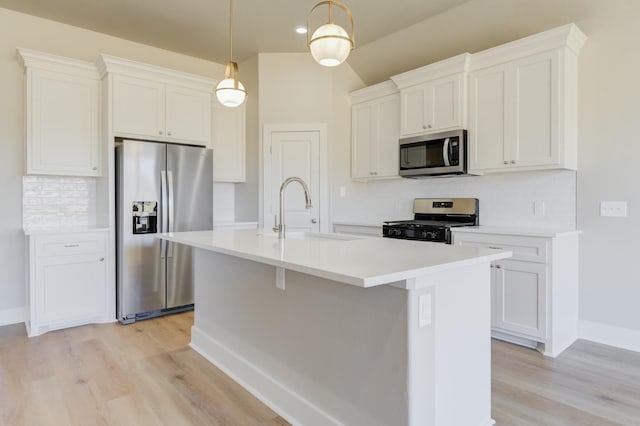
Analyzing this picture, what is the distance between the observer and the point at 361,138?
4609mm

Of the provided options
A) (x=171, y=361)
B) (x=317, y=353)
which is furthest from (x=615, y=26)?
(x=171, y=361)

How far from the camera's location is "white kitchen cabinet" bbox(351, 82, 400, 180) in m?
4.27

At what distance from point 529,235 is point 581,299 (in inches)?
33.3

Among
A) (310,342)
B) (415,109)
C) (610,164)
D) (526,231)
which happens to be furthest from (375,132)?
(310,342)

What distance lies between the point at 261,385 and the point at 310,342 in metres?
0.56

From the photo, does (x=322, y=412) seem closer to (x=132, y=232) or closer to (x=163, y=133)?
(x=132, y=232)

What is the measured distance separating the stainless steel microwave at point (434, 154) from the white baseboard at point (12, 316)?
12.9 ft

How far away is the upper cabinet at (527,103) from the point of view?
2.98 meters

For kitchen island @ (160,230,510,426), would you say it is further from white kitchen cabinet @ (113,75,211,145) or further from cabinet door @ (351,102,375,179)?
cabinet door @ (351,102,375,179)

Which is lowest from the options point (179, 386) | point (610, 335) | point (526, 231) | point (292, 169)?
point (179, 386)

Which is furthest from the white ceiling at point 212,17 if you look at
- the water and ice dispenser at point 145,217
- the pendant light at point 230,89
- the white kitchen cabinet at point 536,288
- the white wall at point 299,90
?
the white kitchen cabinet at point 536,288

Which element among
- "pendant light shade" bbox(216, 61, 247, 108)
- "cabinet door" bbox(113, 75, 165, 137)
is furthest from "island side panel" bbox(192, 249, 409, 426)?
"cabinet door" bbox(113, 75, 165, 137)

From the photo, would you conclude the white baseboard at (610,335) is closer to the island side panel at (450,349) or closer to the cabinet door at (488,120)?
the cabinet door at (488,120)

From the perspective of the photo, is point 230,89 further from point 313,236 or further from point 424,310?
point 424,310
